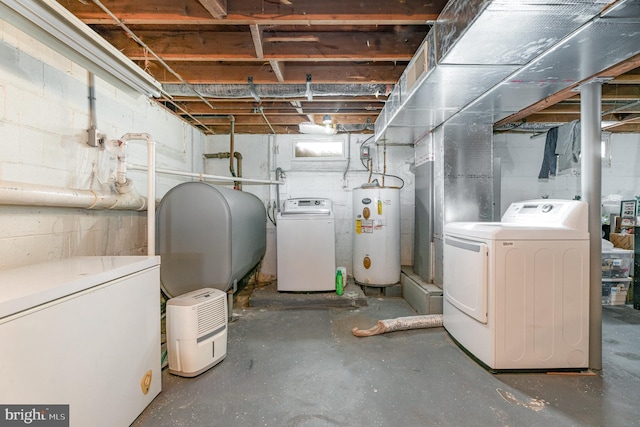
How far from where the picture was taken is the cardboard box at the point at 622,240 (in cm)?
357

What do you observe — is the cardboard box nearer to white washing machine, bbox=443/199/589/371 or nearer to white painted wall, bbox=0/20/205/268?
white washing machine, bbox=443/199/589/371

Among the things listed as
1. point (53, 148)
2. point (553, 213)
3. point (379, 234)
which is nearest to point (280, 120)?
point (379, 234)

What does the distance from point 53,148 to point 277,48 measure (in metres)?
1.69

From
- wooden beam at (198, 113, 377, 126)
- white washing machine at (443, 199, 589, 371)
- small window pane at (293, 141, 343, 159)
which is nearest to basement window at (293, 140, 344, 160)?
small window pane at (293, 141, 343, 159)

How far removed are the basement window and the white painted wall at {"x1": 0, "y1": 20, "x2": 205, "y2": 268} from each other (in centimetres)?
219

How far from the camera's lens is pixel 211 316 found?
82.8 inches

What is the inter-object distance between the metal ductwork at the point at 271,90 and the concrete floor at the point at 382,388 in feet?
7.52

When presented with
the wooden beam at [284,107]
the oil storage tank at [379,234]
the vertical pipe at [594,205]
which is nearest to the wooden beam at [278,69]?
the wooden beam at [284,107]

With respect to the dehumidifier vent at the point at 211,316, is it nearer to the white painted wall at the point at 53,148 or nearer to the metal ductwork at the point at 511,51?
the white painted wall at the point at 53,148

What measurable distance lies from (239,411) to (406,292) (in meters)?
2.55

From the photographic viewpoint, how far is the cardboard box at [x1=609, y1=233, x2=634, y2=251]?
3.57 meters

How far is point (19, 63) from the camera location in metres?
1.65

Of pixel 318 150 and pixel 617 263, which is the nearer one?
pixel 617 263

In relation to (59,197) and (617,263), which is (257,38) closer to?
(59,197)
